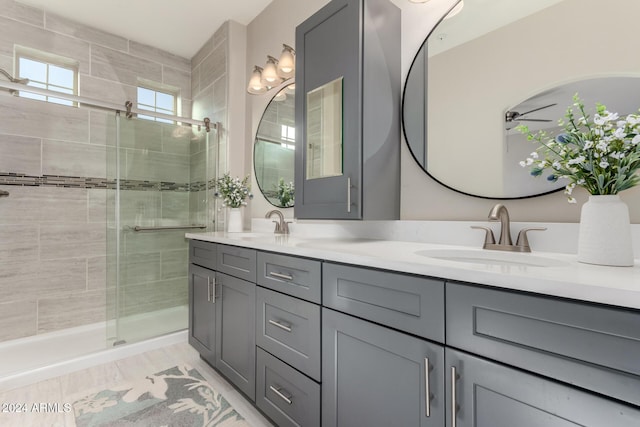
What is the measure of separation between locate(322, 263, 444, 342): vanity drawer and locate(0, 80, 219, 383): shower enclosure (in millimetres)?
1966

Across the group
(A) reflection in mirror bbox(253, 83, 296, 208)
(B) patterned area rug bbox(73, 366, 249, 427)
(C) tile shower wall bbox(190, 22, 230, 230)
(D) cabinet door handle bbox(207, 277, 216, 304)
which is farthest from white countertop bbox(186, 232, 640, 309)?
(C) tile shower wall bbox(190, 22, 230, 230)

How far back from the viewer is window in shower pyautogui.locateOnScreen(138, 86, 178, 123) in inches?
119

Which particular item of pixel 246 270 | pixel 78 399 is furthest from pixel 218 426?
pixel 78 399

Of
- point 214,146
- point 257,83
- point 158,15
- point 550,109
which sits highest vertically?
point 158,15

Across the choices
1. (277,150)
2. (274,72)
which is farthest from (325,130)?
(274,72)

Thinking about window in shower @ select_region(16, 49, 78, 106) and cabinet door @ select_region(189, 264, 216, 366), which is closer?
cabinet door @ select_region(189, 264, 216, 366)

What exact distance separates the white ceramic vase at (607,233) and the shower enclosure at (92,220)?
2.54 meters

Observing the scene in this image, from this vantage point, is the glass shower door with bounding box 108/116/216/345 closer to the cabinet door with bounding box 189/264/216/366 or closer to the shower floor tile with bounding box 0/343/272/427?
the shower floor tile with bounding box 0/343/272/427

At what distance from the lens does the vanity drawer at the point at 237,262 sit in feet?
4.90

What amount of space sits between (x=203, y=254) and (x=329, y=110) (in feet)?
3.89

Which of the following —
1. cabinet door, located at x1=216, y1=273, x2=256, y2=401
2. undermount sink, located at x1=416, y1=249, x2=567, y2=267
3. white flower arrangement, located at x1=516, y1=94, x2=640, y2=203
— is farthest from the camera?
cabinet door, located at x1=216, y1=273, x2=256, y2=401

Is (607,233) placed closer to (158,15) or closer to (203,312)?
(203,312)

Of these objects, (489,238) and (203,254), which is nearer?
(489,238)

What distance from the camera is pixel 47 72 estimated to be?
2578mm
